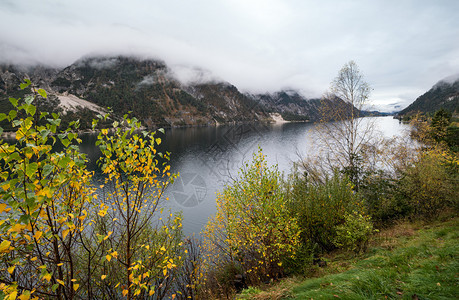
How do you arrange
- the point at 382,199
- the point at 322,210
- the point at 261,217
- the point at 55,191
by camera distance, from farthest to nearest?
1. the point at 382,199
2. the point at 322,210
3. the point at 261,217
4. the point at 55,191

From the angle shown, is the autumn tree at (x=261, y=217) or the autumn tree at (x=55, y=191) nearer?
the autumn tree at (x=55, y=191)

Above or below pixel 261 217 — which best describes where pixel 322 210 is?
below

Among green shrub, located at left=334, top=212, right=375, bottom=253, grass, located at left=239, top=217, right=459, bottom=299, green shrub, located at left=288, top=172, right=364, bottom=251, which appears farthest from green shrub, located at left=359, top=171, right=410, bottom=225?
grass, located at left=239, top=217, right=459, bottom=299

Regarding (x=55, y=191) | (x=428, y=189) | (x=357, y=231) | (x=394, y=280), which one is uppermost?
(x=55, y=191)

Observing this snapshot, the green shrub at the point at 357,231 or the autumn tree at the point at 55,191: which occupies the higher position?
the autumn tree at the point at 55,191

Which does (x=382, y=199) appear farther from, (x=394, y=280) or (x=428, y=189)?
(x=394, y=280)

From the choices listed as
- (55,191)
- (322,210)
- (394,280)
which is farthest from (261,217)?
(55,191)

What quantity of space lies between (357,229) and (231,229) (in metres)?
6.94

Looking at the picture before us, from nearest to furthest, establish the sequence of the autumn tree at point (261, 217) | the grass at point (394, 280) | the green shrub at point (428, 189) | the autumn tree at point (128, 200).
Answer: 1. the autumn tree at point (128, 200)
2. the grass at point (394, 280)
3. the autumn tree at point (261, 217)
4. the green shrub at point (428, 189)

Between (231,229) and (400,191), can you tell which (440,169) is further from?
(231,229)

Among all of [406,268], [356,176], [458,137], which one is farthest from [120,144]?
Answer: [458,137]

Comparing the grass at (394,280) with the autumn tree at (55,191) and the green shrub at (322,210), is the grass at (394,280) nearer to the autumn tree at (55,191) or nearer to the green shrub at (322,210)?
the green shrub at (322,210)

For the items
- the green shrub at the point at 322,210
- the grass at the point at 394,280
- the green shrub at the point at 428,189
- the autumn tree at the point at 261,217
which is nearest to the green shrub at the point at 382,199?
the green shrub at the point at 428,189

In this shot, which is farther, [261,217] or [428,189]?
[428,189]
